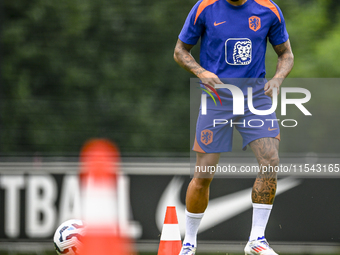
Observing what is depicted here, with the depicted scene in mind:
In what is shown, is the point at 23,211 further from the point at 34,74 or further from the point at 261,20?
the point at 261,20

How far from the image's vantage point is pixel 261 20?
10.6 ft

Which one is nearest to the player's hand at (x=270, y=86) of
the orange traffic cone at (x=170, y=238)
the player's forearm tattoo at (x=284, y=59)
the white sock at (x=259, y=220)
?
the player's forearm tattoo at (x=284, y=59)

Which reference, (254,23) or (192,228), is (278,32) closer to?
(254,23)

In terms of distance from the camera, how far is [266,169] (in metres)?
Answer: 3.14

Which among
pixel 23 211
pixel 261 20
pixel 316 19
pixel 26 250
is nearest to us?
pixel 261 20

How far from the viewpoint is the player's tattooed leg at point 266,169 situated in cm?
312

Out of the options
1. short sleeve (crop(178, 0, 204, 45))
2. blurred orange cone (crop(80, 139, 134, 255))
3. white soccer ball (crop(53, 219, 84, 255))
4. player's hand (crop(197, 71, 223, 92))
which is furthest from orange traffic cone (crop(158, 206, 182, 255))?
blurred orange cone (crop(80, 139, 134, 255))


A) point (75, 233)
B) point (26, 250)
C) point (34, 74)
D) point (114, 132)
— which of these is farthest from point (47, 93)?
point (75, 233)

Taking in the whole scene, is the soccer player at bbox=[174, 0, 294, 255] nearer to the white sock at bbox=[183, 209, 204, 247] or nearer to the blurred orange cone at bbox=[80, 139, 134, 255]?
the white sock at bbox=[183, 209, 204, 247]

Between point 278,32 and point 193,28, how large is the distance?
1.80 feet

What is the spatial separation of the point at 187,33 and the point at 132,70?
3.06m

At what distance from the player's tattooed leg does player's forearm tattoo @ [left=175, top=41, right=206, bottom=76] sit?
592 mm

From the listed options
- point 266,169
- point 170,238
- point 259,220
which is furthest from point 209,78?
point 170,238

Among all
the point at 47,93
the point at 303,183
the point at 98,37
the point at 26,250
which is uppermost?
the point at 98,37
